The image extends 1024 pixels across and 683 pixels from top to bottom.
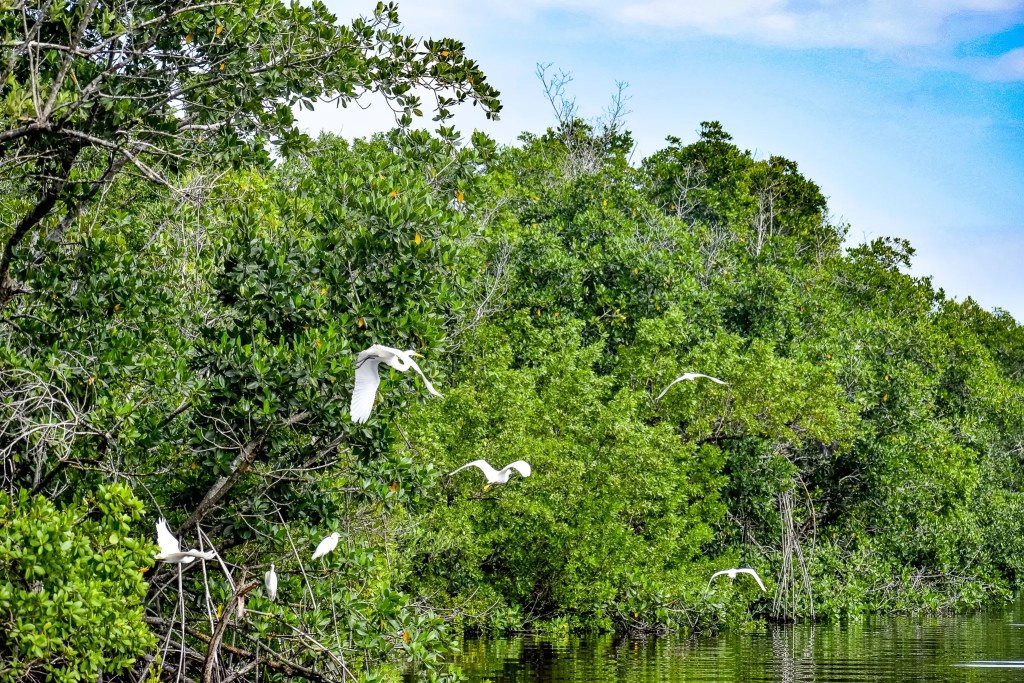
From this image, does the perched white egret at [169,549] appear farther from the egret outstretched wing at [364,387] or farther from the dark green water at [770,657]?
the dark green water at [770,657]

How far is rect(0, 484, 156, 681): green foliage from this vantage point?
901 cm

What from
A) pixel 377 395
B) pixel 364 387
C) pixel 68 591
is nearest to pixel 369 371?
pixel 364 387

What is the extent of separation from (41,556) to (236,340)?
2.26 meters

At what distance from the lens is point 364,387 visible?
9352 mm

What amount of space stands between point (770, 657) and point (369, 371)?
11.4 m

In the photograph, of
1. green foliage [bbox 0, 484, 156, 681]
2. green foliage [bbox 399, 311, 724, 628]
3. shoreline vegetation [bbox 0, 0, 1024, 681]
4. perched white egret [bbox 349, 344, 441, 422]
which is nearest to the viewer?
green foliage [bbox 0, 484, 156, 681]

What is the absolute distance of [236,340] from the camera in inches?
400

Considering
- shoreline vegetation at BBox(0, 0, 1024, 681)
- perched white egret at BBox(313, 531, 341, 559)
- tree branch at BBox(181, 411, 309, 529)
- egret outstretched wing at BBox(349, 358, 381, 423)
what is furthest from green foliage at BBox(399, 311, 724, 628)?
egret outstretched wing at BBox(349, 358, 381, 423)

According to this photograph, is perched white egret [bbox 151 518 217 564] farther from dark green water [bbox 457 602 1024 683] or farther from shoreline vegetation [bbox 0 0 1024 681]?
dark green water [bbox 457 602 1024 683]

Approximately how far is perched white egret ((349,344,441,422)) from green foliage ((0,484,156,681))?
1.95m

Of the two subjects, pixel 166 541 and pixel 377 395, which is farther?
pixel 377 395

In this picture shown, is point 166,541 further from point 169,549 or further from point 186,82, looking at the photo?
point 186,82

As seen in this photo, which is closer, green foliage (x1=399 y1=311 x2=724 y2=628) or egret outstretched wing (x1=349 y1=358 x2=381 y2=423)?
egret outstretched wing (x1=349 y1=358 x2=381 y2=423)

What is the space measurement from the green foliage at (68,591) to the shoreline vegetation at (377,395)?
3cm
